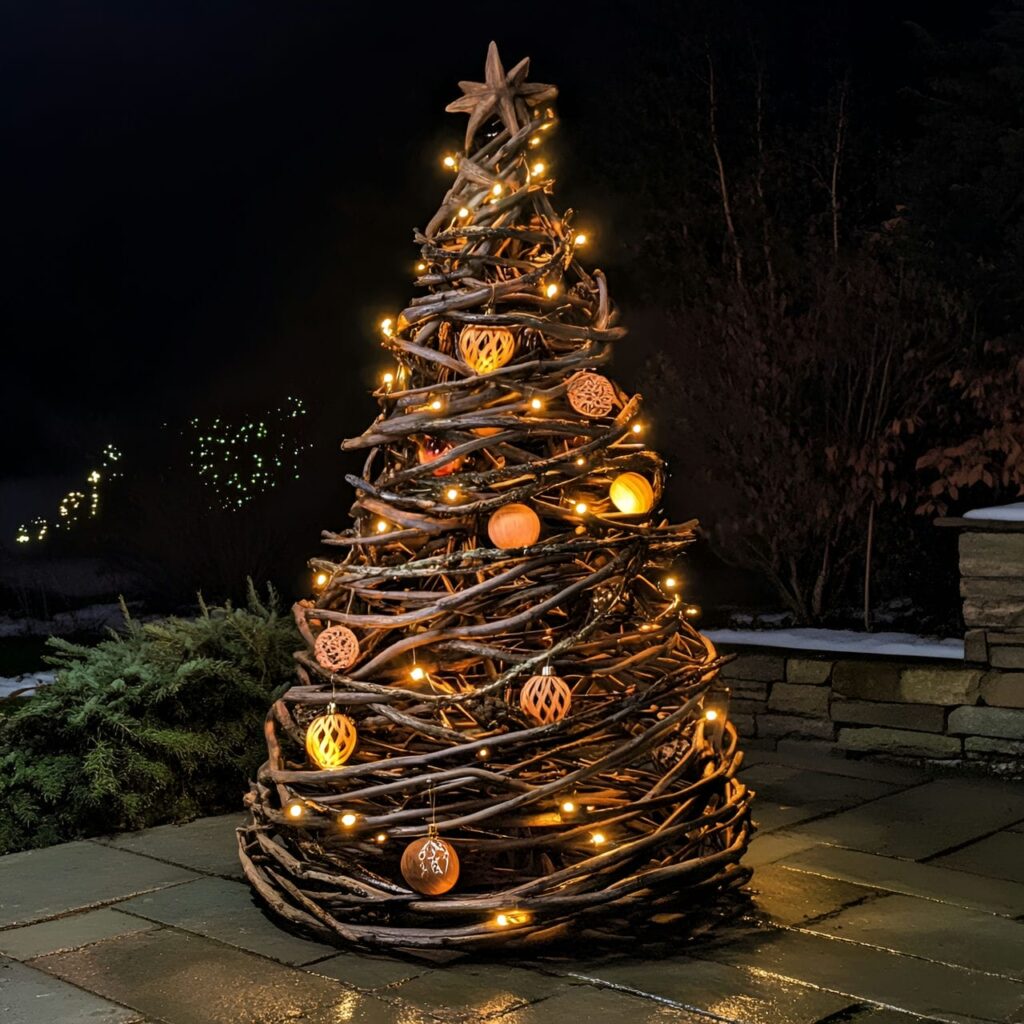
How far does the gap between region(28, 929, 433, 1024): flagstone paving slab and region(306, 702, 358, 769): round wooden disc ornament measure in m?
0.54

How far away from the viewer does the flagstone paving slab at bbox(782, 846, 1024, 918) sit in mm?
3898

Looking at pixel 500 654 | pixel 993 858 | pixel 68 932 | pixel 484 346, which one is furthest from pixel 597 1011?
pixel 993 858

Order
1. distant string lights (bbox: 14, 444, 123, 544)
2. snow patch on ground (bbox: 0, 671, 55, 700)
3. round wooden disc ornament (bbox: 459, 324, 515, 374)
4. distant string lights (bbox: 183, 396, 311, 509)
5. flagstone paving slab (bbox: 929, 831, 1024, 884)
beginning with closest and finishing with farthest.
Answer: round wooden disc ornament (bbox: 459, 324, 515, 374) → flagstone paving slab (bbox: 929, 831, 1024, 884) → snow patch on ground (bbox: 0, 671, 55, 700) → distant string lights (bbox: 183, 396, 311, 509) → distant string lights (bbox: 14, 444, 123, 544)

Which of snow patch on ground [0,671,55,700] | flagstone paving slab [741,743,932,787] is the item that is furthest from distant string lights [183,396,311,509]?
flagstone paving slab [741,743,932,787]

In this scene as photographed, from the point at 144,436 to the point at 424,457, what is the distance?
920cm

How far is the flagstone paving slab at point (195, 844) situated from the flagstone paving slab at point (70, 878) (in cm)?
7

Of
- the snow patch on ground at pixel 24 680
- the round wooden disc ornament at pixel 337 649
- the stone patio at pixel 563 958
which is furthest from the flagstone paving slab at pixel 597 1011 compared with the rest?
the snow patch on ground at pixel 24 680

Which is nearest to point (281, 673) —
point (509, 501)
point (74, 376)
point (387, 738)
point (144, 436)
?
point (387, 738)

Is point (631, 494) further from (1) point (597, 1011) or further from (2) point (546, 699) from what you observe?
(1) point (597, 1011)

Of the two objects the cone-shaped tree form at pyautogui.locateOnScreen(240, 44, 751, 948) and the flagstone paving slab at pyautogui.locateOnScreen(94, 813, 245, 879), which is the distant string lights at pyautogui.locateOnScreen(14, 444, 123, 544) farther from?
the cone-shaped tree form at pyautogui.locateOnScreen(240, 44, 751, 948)

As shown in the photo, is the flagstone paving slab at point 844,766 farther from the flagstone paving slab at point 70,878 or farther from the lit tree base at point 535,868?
the flagstone paving slab at point 70,878

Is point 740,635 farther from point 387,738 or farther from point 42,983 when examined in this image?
point 42,983

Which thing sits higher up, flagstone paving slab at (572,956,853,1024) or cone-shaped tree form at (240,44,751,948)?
cone-shaped tree form at (240,44,751,948)

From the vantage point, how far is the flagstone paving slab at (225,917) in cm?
350
